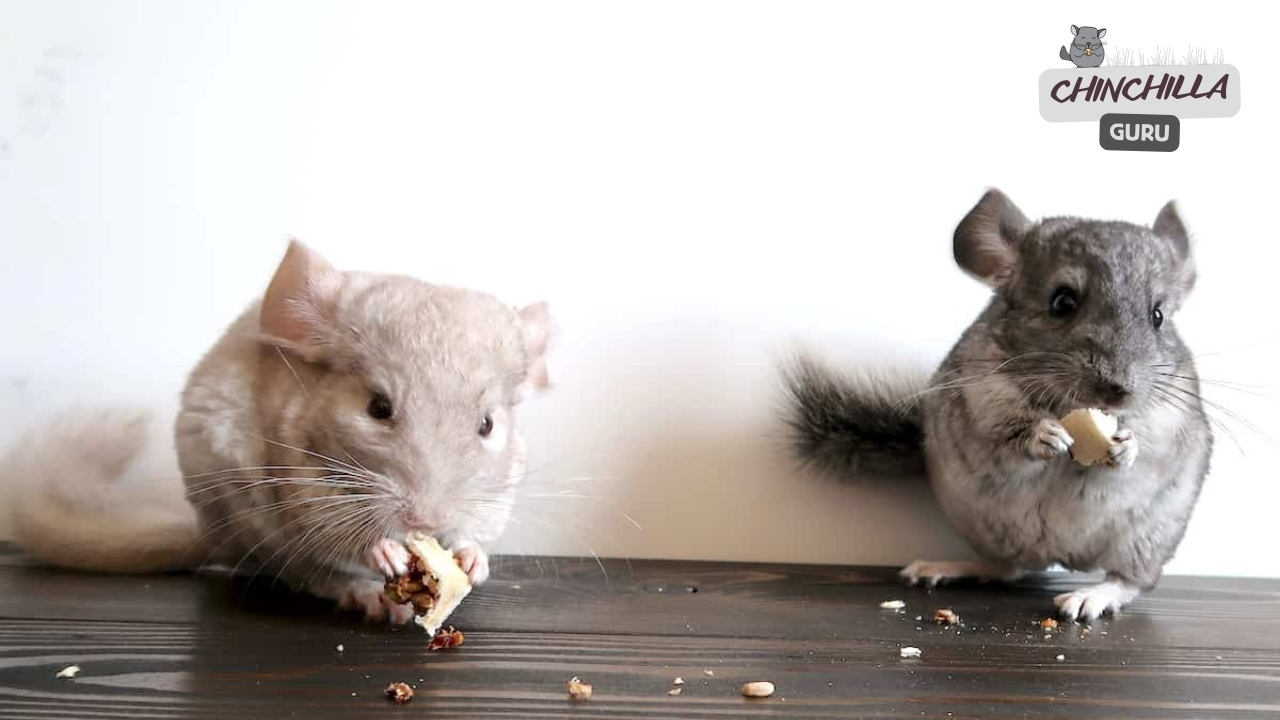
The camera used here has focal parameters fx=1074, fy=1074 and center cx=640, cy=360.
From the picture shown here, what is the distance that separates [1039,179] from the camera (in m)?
1.94

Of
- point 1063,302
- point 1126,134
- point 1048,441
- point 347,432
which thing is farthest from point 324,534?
point 1126,134

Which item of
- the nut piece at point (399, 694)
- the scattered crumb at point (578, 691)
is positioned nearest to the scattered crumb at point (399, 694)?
the nut piece at point (399, 694)

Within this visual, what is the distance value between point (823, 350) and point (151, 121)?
4.08ft

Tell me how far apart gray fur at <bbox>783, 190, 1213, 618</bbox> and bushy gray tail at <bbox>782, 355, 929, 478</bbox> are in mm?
96

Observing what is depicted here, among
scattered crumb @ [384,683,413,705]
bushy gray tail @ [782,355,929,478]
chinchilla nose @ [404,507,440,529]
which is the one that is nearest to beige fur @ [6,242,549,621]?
chinchilla nose @ [404,507,440,529]

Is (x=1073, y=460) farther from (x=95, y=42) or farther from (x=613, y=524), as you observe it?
(x=95, y=42)

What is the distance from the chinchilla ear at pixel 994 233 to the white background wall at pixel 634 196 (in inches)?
7.0

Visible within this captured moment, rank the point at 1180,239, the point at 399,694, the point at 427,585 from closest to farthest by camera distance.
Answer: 1. the point at 399,694
2. the point at 427,585
3. the point at 1180,239

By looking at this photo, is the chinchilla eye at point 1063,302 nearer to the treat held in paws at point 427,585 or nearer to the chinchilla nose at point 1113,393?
the chinchilla nose at point 1113,393

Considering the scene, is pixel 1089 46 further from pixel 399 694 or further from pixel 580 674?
pixel 399 694

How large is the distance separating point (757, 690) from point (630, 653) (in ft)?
0.67

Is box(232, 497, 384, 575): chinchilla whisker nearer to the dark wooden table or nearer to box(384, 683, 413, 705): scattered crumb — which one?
the dark wooden table

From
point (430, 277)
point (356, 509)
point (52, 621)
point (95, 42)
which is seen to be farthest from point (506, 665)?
point (95, 42)

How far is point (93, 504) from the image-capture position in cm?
166
